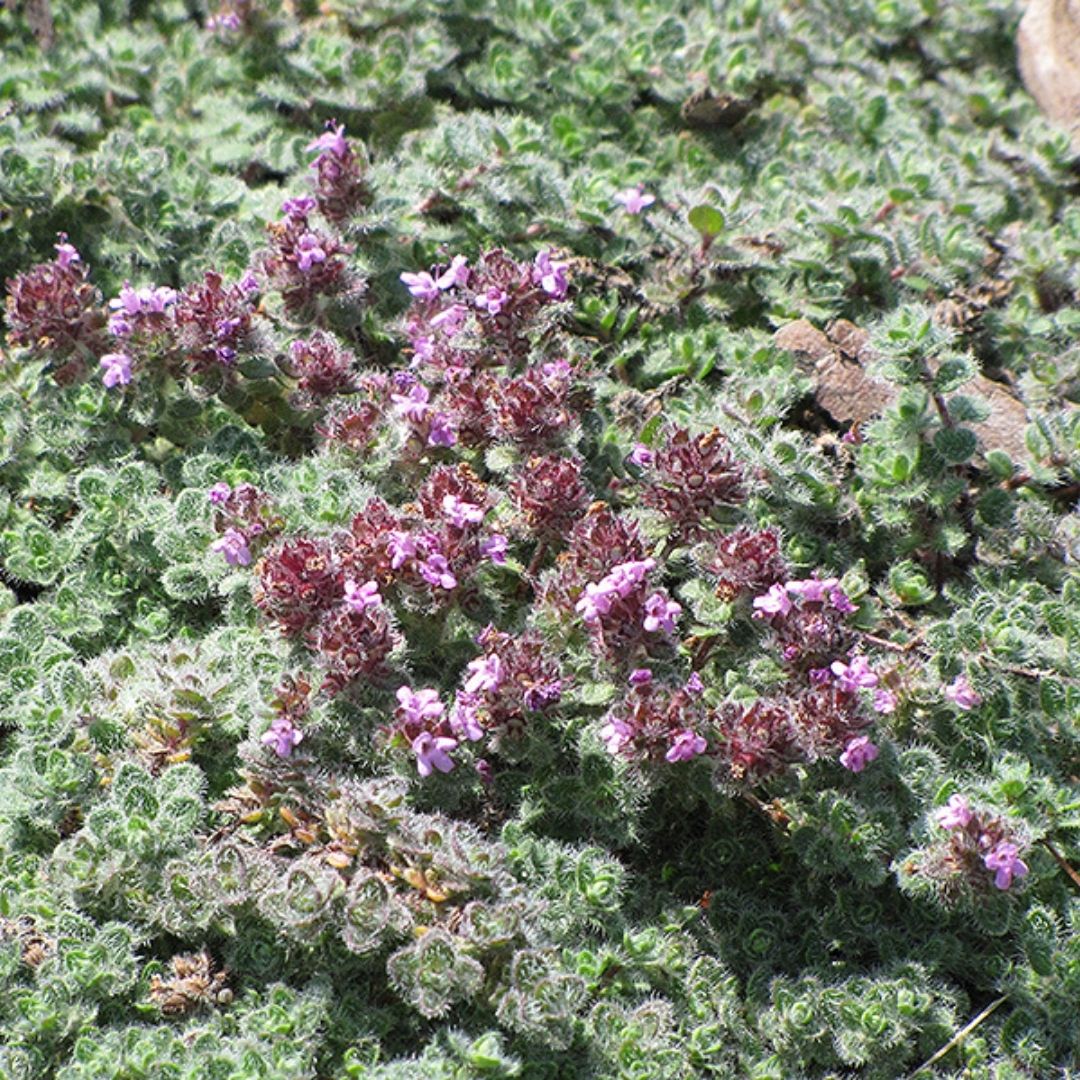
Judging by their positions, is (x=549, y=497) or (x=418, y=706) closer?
(x=418, y=706)

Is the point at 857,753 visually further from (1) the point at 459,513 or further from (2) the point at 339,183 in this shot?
(2) the point at 339,183

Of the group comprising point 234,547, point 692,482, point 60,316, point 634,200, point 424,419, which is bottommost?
point 60,316

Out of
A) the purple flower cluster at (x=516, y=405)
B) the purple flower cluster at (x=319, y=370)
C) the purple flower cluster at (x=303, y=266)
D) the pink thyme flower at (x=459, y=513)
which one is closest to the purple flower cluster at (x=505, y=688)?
the pink thyme flower at (x=459, y=513)

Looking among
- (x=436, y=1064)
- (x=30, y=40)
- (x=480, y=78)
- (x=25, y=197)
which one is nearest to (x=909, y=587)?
(x=436, y=1064)

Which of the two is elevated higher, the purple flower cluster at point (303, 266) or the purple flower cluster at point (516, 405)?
the purple flower cluster at point (516, 405)

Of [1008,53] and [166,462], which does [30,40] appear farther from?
[1008,53]

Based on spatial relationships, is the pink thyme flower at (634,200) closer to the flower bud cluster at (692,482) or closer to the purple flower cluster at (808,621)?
the flower bud cluster at (692,482)

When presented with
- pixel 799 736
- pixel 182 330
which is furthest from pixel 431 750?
pixel 182 330
